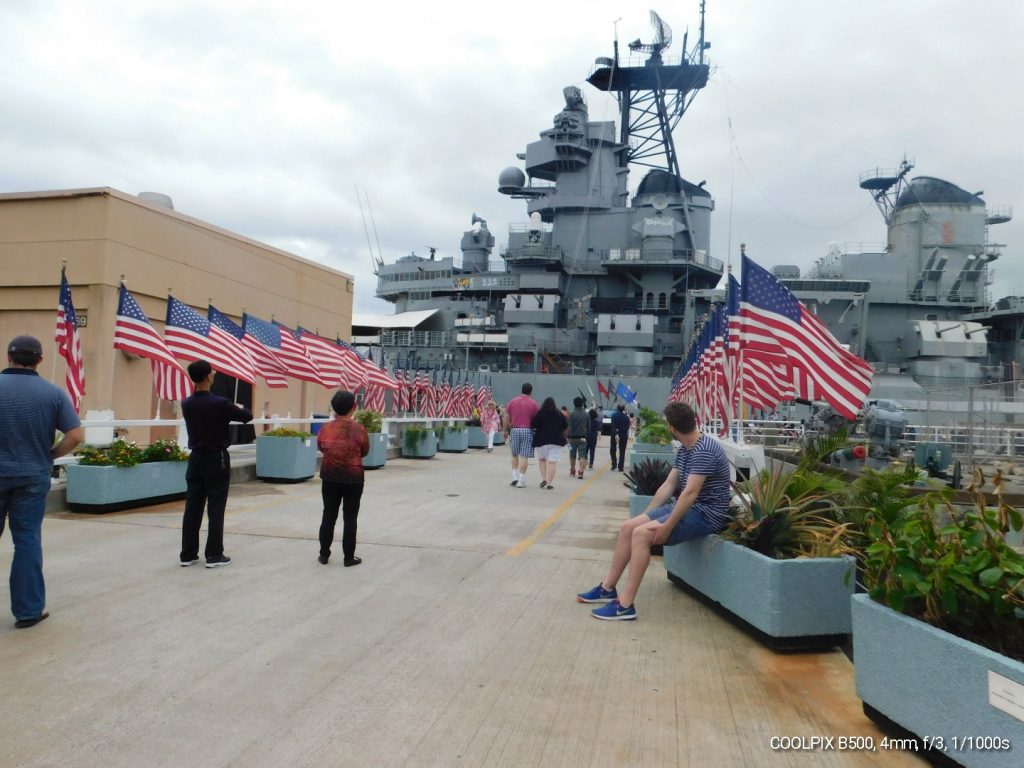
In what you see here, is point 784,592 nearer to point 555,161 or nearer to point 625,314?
point 625,314

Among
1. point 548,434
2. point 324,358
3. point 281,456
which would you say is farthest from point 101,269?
point 548,434

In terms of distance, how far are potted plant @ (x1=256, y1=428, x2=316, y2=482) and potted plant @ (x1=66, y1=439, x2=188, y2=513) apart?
8.57 ft

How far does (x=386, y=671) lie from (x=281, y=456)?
924 centimetres

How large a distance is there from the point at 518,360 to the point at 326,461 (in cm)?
4815

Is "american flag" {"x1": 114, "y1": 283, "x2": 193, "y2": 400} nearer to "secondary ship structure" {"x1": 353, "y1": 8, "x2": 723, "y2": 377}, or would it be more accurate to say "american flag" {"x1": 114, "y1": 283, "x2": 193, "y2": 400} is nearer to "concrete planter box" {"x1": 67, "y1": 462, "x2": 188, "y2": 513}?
"concrete planter box" {"x1": 67, "y1": 462, "x2": 188, "y2": 513}

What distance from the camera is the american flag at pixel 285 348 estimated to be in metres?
15.0

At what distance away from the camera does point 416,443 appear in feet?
65.1

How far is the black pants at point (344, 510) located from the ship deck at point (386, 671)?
0.70 feet

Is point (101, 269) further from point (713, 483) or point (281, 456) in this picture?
point (713, 483)

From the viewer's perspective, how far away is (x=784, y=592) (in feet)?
15.0

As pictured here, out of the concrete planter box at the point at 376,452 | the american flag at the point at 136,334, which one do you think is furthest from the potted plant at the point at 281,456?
the concrete planter box at the point at 376,452

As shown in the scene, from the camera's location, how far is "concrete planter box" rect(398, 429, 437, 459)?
1989 centimetres

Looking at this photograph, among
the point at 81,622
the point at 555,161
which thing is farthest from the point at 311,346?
the point at 555,161

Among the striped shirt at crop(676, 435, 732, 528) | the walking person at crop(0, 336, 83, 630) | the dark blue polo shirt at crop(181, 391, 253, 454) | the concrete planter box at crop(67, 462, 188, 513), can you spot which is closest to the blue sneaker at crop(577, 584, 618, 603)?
the striped shirt at crop(676, 435, 732, 528)
